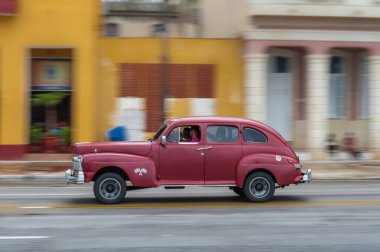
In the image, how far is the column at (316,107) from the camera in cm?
2344

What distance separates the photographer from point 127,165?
473 inches

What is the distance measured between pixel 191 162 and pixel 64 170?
9.58 metres

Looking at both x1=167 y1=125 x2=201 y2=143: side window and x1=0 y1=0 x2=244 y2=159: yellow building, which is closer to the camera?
x1=167 y1=125 x2=201 y2=143: side window

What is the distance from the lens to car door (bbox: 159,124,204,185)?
12.2 metres

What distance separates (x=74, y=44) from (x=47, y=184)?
6882 mm

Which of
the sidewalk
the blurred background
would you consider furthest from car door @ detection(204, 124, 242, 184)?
the blurred background

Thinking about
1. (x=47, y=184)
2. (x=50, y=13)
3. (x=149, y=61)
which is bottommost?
(x=47, y=184)

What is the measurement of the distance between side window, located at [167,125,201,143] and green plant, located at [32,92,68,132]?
1157cm

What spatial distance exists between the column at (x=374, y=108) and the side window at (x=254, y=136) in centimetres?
1230

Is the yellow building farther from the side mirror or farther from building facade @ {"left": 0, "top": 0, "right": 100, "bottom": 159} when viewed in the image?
the side mirror

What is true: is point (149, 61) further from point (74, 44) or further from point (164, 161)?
point (164, 161)

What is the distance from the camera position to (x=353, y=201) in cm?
1293

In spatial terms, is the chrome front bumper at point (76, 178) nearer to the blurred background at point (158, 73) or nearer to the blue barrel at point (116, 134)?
the blue barrel at point (116, 134)

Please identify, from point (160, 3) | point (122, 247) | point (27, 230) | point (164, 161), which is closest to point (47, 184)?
point (164, 161)
